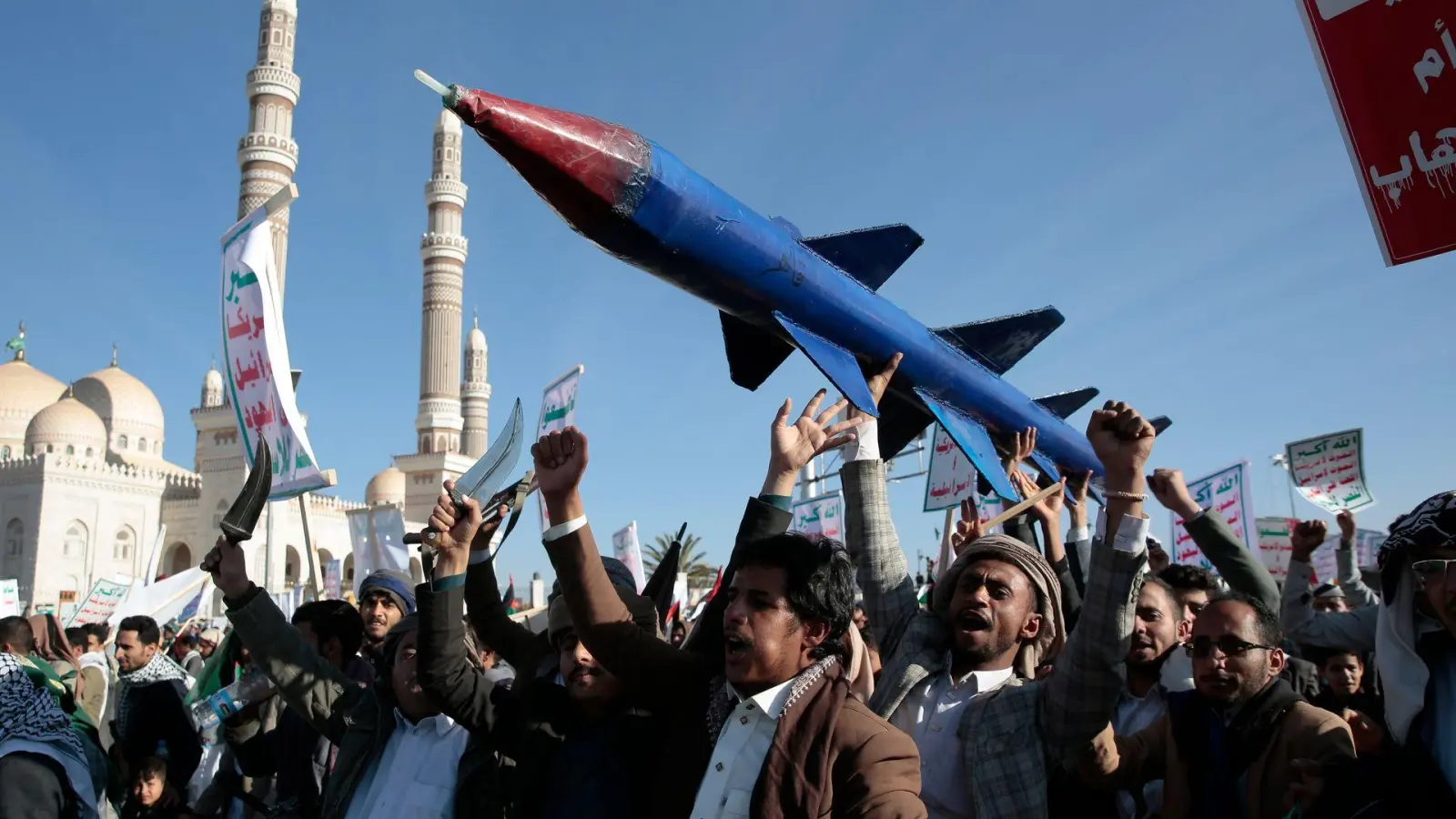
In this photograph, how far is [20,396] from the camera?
146 feet

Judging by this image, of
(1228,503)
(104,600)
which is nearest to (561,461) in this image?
(1228,503)

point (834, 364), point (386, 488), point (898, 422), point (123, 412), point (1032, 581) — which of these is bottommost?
point (1032, 581)

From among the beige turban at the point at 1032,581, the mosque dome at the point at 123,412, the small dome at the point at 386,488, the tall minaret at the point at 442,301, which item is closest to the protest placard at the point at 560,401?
the beige turban at the point at 1032,581

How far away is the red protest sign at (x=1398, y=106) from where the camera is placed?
3008 mm

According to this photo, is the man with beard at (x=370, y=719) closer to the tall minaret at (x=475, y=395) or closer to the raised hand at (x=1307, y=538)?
the raised hand at (x=1307, y=538)

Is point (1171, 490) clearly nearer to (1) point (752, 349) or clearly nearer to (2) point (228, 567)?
(1) point (752, 349)

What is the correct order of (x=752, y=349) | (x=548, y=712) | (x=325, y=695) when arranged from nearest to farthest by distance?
(x=548, y=712)
(x=325, y=695)
(x=752, y=349)

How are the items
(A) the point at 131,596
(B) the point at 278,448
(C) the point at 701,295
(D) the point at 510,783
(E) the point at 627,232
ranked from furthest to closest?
1. (A) the point at 131,596
2. (B) the point at 278,448
3. (C) the point at 701,295
4. (E) the point at 627,232
5. (D) the point at 510,783

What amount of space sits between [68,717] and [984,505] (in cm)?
766

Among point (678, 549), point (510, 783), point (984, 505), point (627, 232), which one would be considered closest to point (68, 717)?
point (510, 783)

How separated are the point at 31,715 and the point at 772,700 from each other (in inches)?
88.1

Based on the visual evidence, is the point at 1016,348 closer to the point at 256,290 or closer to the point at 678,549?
the point at 678,549

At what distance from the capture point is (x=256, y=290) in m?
6.50

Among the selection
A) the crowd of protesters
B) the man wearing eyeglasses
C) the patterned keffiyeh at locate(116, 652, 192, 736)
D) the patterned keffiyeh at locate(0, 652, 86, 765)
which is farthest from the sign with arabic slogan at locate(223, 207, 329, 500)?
the man wearing eyeglasses
